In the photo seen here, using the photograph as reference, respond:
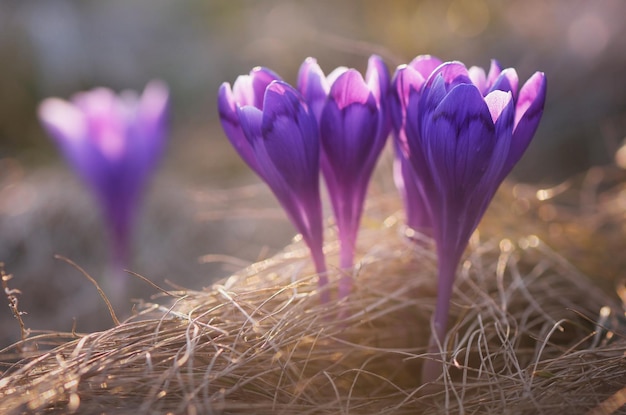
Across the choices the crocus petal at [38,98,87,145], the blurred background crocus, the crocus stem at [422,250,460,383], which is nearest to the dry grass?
the crocus stem at [422,250,460,383]

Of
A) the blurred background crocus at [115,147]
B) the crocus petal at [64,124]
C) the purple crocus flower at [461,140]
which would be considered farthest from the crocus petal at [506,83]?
the crocus petal at [64,124]

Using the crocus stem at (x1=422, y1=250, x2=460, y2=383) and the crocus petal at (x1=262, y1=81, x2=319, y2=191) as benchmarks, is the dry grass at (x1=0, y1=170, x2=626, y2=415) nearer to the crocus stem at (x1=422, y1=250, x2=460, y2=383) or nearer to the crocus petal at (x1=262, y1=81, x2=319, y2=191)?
the crocus stem at (x1=422, y1=250, x2=460, y2=383)

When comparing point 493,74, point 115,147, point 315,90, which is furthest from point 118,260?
point 493,74

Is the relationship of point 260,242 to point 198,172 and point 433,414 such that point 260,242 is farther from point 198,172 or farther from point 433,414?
point 433,414

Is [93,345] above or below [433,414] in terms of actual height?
above

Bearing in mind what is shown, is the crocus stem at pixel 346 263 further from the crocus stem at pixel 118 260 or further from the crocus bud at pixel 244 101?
the crocus stem at pixel 118 260

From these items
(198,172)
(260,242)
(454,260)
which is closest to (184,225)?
(260,242)
